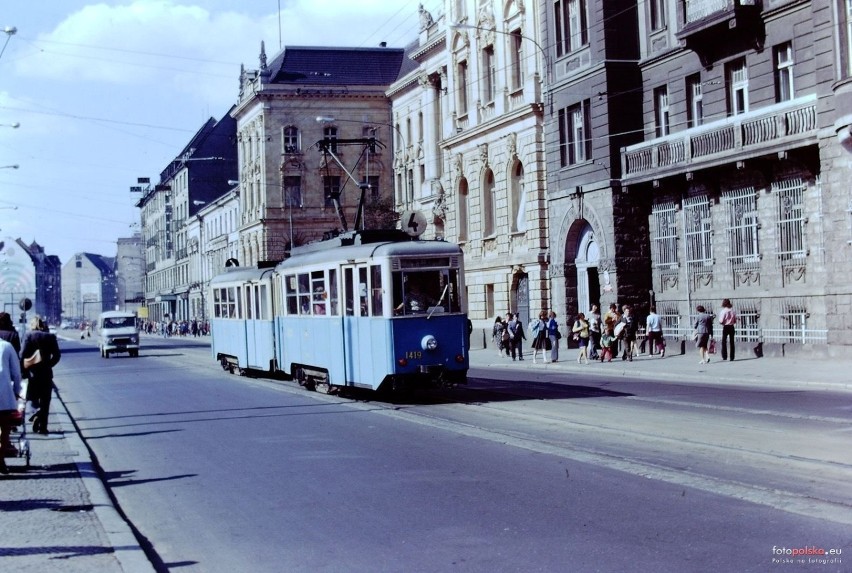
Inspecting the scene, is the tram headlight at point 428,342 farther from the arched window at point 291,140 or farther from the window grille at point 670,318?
the arched window at point 291,140

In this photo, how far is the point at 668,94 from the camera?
36.6m

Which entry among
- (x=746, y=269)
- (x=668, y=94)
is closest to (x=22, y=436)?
(x=746, y=269)

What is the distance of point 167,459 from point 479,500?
5.49 meters

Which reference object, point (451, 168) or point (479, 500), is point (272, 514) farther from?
point (451, 168)

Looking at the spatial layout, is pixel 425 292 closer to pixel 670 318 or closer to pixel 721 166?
pixel 721 166

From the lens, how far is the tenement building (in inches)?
1097

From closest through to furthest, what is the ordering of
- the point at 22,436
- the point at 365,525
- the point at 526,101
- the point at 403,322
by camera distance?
the point at 365,525, the point at 22,436, the point at 403,322, the point at 526,101

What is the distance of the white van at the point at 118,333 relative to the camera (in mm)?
57438

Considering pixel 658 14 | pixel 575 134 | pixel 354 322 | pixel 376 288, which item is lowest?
pixel 354 322

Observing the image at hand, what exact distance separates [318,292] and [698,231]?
16.0 m

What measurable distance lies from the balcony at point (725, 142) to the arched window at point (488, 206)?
11.4 metres

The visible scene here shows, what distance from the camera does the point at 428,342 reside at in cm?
2000

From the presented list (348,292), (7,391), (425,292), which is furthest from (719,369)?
(7,391)

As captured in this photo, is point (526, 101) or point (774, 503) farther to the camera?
→ point (526, 101)
